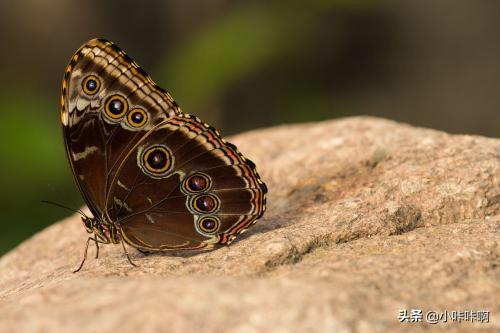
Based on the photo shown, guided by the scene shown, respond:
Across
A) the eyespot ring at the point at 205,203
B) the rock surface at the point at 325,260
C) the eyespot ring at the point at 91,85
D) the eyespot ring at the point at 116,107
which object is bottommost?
the rock surface at the point at 325,260

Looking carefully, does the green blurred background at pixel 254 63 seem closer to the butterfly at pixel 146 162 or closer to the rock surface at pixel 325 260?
the rock surface at pixel 325 260

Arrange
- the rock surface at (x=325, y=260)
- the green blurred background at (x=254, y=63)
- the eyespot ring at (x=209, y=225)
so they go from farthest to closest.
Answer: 1. the green blurred background at (x=254, y=63)
2. the eyespot ring at (x=209, y=225)
3. the rock surface at (x=325, y=260)

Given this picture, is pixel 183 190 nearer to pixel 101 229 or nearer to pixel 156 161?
pixel 156 161

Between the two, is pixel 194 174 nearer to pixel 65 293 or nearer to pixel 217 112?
pixel 65 293

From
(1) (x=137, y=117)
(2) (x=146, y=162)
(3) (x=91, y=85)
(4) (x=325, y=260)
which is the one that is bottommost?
(4) (x=325, y=260)

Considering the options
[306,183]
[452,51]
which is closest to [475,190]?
[306,183]

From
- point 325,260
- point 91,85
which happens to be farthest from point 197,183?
point 325,260

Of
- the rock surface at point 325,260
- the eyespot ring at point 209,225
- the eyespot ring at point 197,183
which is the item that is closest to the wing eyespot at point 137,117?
the eyespot ring at point 197,183
